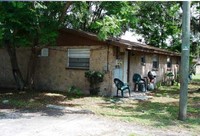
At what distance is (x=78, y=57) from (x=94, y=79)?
1.80 m

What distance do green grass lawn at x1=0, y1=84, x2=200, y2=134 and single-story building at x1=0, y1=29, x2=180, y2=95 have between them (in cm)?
178

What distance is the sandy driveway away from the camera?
7906 mm

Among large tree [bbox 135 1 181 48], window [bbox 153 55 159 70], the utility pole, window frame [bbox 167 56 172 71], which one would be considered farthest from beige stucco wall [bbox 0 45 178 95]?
large tree [bbox 135 1 181 48]

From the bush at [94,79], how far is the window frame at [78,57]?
2.50ft

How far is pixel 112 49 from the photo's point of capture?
50.5ft

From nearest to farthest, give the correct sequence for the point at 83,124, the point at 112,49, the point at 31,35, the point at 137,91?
the point at 83,124 < the point at 31,35 < the point at 112,49 < the point at 137,91

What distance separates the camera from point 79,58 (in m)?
16.5

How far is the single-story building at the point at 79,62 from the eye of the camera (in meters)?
15.5

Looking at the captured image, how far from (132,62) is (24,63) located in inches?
261

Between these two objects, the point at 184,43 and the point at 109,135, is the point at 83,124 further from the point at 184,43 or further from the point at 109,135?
the point at 184,43

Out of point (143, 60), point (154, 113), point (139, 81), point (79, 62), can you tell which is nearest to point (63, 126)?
point (154, 113)

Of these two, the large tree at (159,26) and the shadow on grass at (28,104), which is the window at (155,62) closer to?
the shadow on grass at (28,104)

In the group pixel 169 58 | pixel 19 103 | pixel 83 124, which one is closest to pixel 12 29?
pixel 19 103

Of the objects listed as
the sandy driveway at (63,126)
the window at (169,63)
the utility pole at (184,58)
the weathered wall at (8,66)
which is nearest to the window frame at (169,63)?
the window at (169,63)
